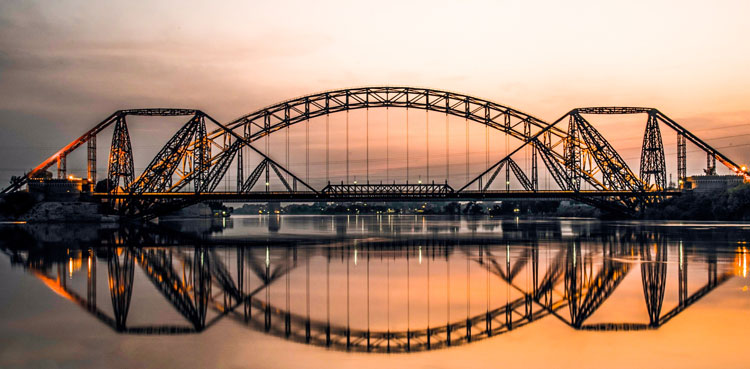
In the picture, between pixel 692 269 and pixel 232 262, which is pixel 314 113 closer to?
pixel 232 262

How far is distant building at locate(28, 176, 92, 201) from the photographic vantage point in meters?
89.8

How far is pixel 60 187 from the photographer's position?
90.6 meters

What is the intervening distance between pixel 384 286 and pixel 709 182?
94.2 m

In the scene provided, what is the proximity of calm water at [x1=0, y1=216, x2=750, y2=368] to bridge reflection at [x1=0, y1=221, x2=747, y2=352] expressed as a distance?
7 centimetres

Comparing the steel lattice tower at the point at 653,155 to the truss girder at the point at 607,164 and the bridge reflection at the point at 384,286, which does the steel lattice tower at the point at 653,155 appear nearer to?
the truss girder at the point at 607,164

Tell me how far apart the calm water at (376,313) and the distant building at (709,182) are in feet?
251

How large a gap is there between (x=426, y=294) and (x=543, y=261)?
1310 centimetres

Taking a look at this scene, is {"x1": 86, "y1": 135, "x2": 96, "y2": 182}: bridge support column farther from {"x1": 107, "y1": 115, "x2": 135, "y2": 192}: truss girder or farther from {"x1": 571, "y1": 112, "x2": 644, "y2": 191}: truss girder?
{"x1": 571, "y1": 112, "x2": 644, "y2": 191}: truss girder

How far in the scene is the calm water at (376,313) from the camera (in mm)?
13484

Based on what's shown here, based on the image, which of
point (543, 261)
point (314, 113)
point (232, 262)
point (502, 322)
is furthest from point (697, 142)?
point (502, 322)

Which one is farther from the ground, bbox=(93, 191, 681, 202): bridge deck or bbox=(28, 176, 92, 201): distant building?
bbox=(28, 176, 92, 201): distant building

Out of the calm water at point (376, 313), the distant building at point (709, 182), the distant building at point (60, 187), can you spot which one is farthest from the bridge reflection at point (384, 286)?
the distant building at point (709, 182)

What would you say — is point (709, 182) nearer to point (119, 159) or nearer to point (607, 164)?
point (607, 164)

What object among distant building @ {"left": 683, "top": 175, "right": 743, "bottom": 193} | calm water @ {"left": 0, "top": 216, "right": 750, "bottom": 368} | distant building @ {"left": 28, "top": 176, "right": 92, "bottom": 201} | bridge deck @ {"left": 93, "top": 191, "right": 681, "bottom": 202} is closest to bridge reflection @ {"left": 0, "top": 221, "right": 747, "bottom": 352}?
calm water @ {"left": 0, "top": 216, "right": 750, "bottom": 368}
